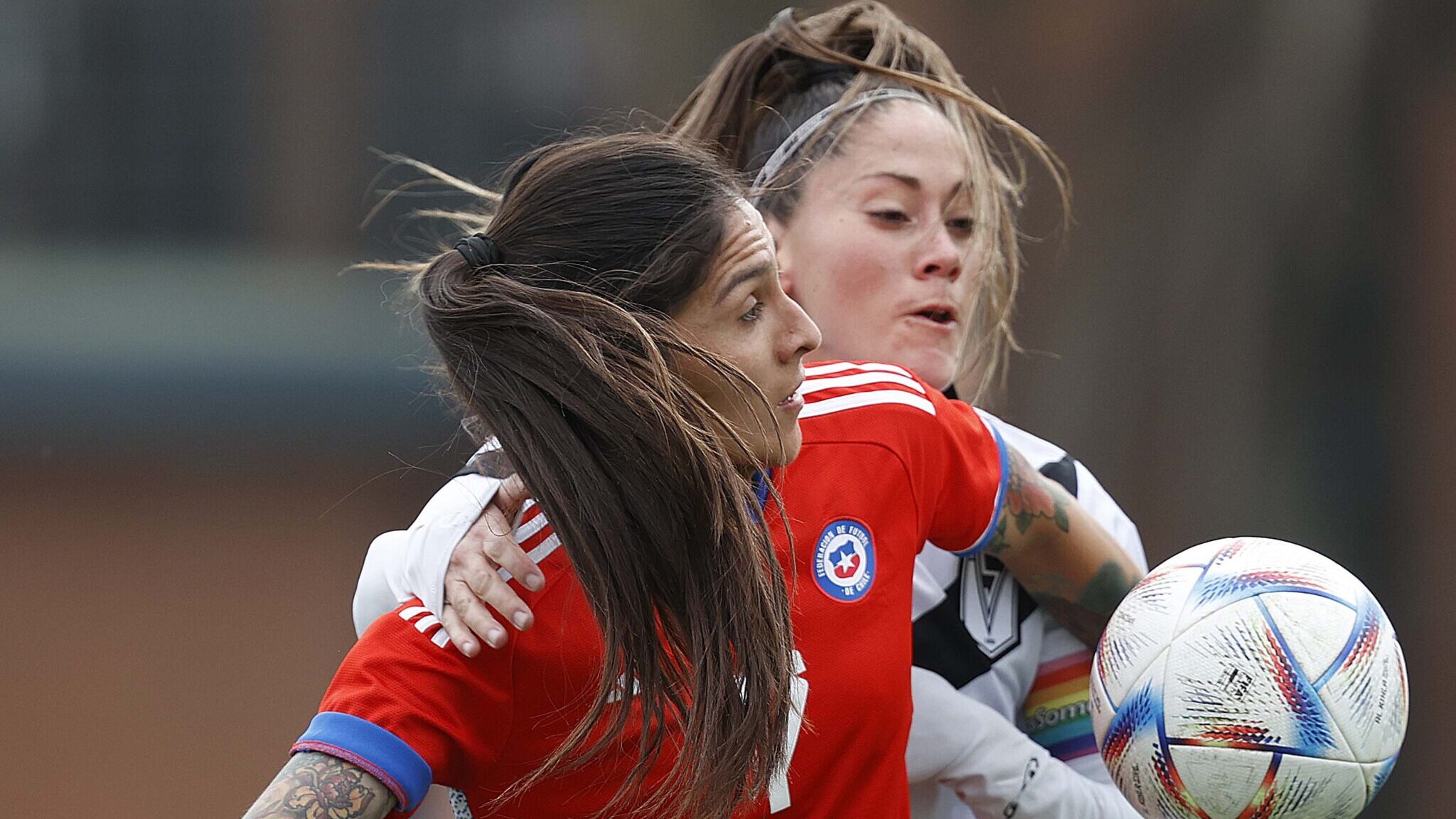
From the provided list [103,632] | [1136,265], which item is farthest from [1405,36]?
[103,632]

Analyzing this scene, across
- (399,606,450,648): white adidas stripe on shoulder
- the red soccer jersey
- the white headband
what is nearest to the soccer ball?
the red soccer jersey

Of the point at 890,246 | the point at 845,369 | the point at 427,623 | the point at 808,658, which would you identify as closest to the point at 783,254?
the point at 890,246

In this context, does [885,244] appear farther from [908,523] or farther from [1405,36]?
[1405,36]

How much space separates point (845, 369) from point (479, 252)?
19.4 inches

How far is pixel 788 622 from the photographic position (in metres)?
1.63

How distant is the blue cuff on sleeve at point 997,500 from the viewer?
1.96 metres

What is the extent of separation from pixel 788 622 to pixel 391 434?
285 cm

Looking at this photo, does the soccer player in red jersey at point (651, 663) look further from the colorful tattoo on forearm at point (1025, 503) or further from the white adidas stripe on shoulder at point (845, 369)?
the colorful tattoo on forearm at point (1025, 503)

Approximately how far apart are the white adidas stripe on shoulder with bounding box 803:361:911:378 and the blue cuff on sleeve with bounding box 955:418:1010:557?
146 millimetres

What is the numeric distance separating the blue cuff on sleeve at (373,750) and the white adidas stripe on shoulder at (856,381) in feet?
2.07

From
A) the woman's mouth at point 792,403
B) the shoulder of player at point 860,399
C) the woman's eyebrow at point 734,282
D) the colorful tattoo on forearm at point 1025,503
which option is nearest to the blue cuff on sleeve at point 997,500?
the colorful tattoo on forearm at point 1025,503

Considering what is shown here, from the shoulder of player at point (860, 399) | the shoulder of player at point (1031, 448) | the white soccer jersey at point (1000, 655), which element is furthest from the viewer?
the shoulder of player at point (1031, 448)

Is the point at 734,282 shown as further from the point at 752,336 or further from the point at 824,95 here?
the point at 824,95

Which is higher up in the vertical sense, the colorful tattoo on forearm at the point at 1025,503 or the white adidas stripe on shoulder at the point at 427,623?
the colorful tattoo on forearm at the point at 1025,503
